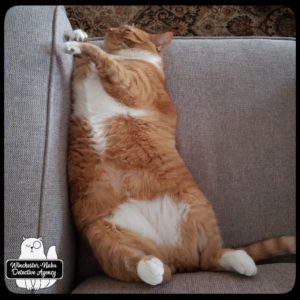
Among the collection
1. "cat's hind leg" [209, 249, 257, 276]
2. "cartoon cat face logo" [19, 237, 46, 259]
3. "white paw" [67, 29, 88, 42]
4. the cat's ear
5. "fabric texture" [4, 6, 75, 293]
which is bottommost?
"cat's hind leg" [209, 249, 257, 276]

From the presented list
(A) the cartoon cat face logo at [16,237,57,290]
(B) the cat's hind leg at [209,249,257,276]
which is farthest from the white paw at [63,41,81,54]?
(B) the cat's hind leg at [209,249,257,276]

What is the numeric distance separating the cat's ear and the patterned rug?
0.30m

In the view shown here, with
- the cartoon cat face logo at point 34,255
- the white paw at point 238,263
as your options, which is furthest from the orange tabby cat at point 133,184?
the cartoon cat face logo at point 34,255

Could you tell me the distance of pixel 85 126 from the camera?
1177 millimetres

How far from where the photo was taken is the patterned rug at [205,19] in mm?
1644

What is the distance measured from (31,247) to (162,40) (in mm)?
1000

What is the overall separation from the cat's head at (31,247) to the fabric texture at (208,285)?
198 millimetres

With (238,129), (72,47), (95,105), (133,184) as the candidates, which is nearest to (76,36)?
(72,47)

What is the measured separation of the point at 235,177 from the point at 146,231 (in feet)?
1.44

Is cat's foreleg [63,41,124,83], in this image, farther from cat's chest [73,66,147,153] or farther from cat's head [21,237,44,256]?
cat's head [21,237,44,256]

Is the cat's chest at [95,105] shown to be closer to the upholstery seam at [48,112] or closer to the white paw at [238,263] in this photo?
the upholstery seam at [48,112]

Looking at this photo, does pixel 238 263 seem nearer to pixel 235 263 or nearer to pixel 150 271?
pixel 235 263

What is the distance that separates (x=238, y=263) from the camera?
1002mm

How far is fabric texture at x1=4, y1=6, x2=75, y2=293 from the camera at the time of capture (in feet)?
A: 3.12
